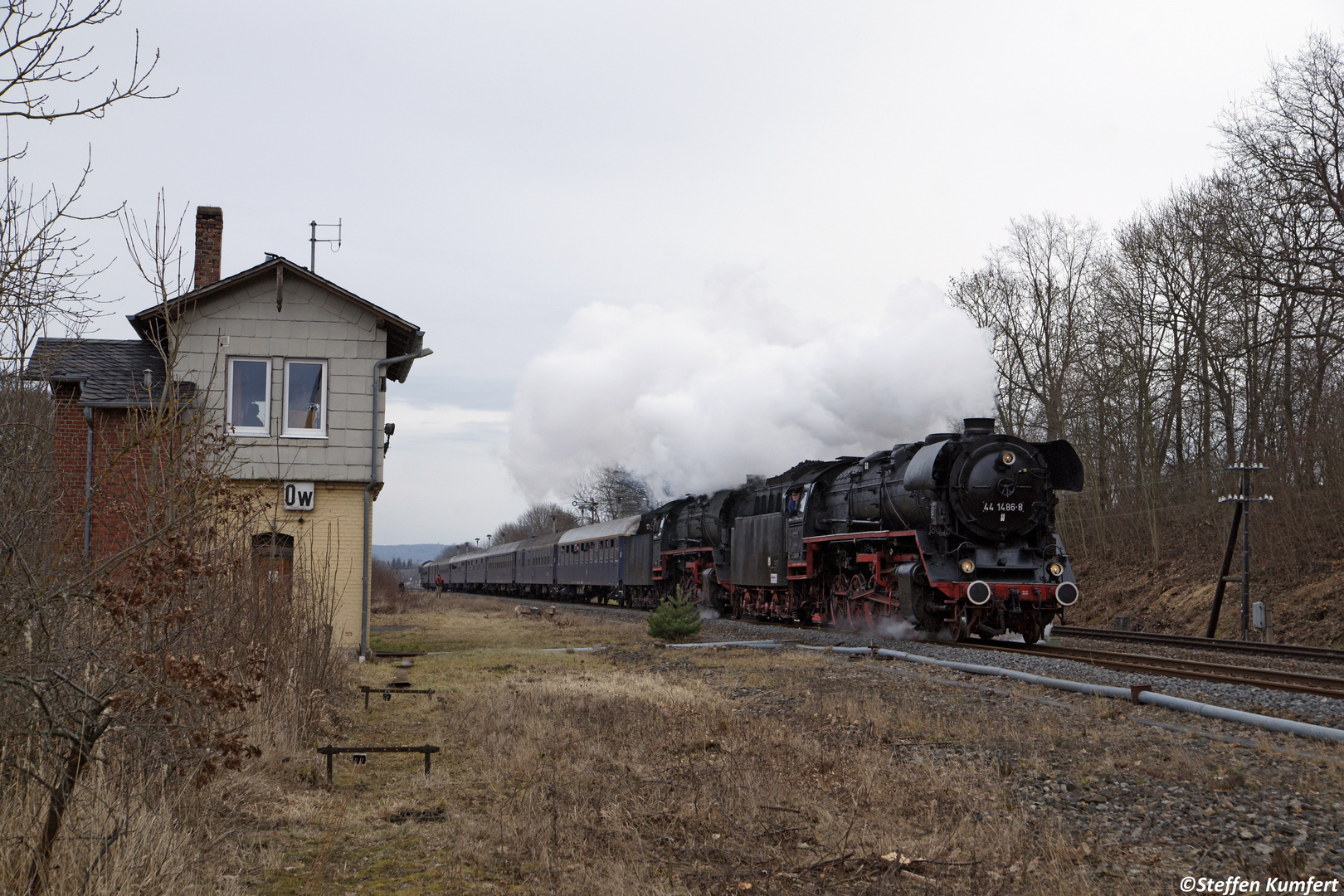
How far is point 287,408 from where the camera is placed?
1636cm

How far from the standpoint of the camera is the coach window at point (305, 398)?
16406 millimetres

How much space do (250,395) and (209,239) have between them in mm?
3602

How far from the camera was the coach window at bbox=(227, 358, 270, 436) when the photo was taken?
16.1m

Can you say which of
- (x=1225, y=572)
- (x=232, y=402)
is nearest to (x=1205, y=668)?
(x=1225, y=572)

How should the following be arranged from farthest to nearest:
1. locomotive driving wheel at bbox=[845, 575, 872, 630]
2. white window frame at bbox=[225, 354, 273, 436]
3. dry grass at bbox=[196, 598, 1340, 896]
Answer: locomotive driving wheel at bbox=[845, 575, 872, 630]
white window frame at bbox=[225, 354, 273, 436]
dry grass at bbox=[196, 598, 1340, 896]

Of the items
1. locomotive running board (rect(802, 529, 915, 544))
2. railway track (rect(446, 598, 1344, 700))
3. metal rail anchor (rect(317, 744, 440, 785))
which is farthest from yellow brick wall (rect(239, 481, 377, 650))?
railway track (rect(446, 598, 1344, 700))

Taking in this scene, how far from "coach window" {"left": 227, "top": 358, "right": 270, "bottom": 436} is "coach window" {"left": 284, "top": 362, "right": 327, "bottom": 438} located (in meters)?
0.31

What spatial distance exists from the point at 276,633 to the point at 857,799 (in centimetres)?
554

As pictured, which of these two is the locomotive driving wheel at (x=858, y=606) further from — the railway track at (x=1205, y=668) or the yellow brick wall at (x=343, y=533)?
the yellow brick wall at (x=343, y=533)

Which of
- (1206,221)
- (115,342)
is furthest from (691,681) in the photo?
(1206,221)

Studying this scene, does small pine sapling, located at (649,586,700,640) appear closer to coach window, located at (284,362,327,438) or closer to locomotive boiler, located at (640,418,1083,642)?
locomotive boiler, located at (640,418,1083,642)

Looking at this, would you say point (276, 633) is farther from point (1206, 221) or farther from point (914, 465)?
point (1206, 221)

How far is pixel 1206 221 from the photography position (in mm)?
29062

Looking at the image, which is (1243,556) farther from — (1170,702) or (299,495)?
(299,495)
